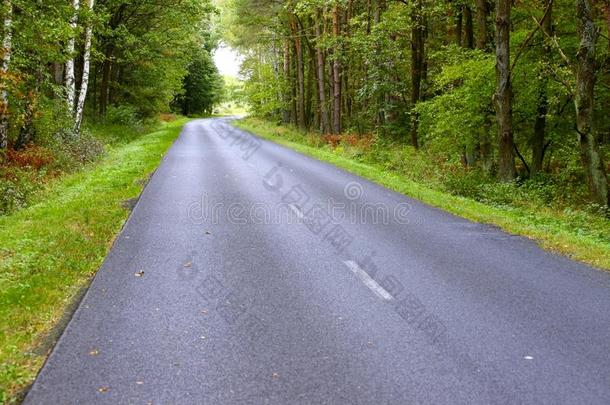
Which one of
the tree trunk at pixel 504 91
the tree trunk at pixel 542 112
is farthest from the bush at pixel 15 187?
the tree trunk at pixel 542 112

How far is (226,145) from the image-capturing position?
3002 cm

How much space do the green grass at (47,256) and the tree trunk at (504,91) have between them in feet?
34.3

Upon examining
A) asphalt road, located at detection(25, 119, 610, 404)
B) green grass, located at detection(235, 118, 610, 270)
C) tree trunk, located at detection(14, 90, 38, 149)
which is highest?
tree trunk, located at detection(14, 90, 38, 149)

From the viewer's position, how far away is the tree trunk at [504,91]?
15.4 meters

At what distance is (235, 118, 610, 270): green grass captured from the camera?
9531mm

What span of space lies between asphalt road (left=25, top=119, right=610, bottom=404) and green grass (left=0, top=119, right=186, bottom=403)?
26 cm

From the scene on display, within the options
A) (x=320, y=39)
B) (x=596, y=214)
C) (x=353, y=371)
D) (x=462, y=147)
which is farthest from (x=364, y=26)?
(x=353, y=371)

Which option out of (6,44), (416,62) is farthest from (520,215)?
(6,44)

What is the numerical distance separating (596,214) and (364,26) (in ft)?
60.4

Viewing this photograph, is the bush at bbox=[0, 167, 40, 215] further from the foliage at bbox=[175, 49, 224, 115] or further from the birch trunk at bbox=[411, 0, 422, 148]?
the foliage at bbox=[175, 49, 224, 115]

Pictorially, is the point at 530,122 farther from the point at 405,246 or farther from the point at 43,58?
the point at 43,58

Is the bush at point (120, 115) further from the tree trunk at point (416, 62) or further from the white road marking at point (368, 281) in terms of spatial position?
the white road marking at point (368, 281)

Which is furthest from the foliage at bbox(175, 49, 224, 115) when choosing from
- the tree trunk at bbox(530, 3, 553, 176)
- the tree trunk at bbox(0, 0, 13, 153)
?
the tree trunk at bbox(530, 3, 553, 176)

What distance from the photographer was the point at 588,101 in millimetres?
13469
